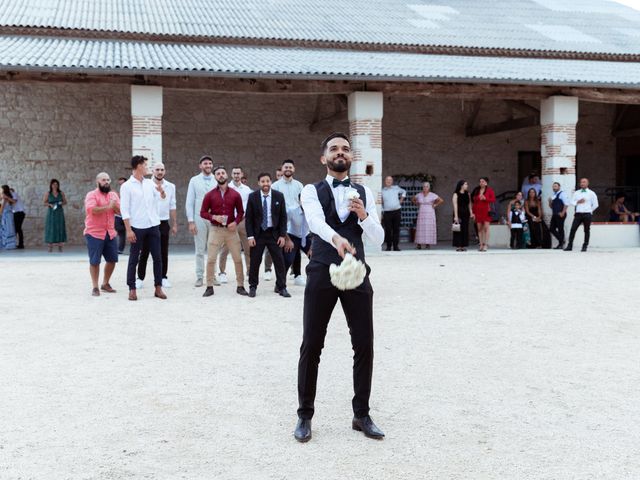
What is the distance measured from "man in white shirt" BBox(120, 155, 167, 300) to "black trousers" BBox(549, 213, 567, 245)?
945cm

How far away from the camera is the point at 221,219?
838cm

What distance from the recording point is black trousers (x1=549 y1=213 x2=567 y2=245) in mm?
14750

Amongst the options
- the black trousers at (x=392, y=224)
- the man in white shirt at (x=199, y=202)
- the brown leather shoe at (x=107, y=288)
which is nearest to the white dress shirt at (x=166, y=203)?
the man in white shirt at (x=199, y=202)

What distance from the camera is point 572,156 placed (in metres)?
15.2

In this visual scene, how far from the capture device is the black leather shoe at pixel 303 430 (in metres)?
3.49

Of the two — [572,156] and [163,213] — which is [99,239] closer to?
[163,213]

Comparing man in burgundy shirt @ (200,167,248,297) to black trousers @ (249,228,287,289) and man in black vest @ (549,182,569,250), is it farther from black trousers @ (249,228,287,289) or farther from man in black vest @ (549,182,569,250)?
man in black vest @ (549,182,569,250)

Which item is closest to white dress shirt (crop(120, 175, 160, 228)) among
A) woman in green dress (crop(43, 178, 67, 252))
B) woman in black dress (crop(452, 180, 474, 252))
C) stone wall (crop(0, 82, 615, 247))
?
woman in green dress (crop(43, 178, 67, 252))

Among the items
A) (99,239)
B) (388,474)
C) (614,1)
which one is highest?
(614,1)

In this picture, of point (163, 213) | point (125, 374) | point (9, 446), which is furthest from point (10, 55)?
point (9, 446)

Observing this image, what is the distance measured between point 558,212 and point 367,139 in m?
4.25

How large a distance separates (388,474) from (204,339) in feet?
10.0

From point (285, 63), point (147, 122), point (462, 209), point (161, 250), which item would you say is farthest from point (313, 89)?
point (161, 250)

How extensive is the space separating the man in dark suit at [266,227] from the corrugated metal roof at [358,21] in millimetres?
8197
